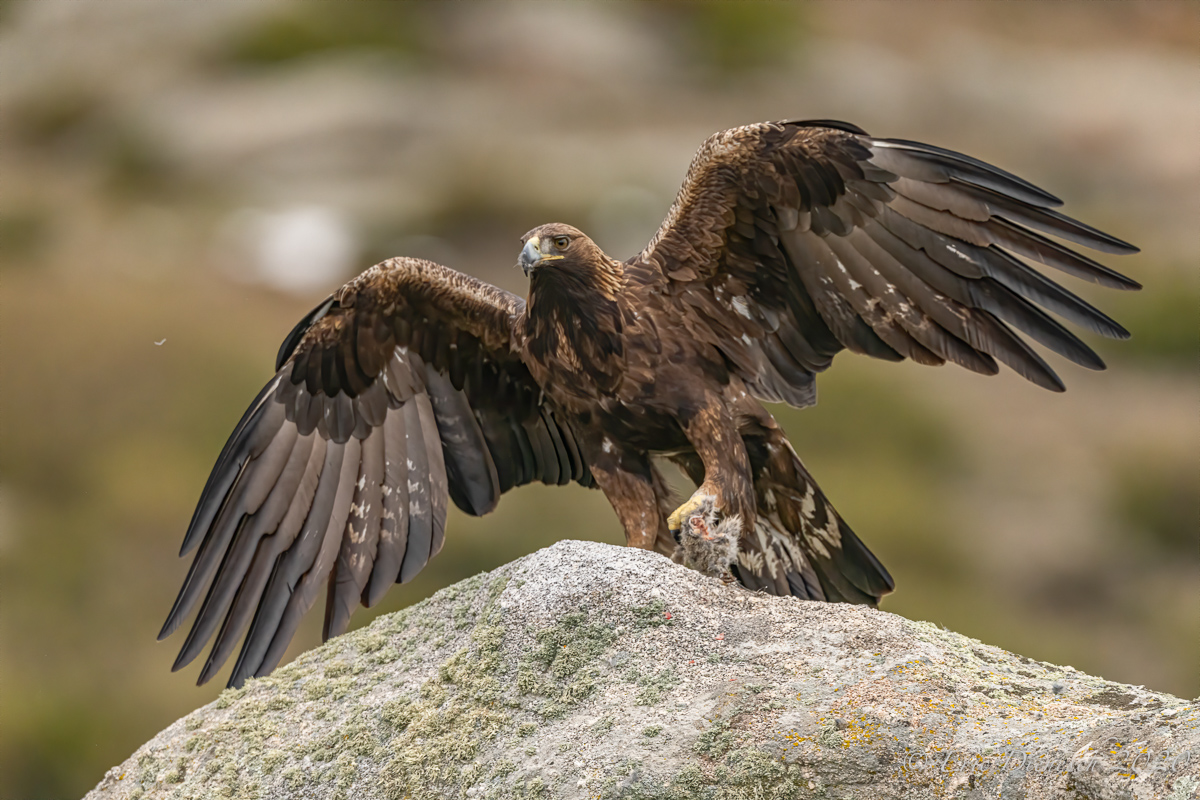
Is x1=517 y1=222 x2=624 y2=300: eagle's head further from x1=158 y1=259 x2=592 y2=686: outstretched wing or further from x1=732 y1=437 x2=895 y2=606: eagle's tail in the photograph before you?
x1=732 y1=437 x2=895 y2=606: eagle's tail

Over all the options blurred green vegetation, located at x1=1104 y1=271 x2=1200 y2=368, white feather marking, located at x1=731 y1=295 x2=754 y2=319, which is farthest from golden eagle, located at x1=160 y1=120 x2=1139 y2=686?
blurred green vegetation, located at x1=1104 y1=271 x2=1200 y2=368

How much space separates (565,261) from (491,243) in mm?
22734

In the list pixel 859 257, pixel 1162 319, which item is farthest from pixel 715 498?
pixel 1162 319

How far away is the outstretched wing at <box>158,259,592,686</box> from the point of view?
21.0 feet

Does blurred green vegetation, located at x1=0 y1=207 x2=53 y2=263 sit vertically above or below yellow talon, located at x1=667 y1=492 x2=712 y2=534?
above

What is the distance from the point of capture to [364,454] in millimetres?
6793

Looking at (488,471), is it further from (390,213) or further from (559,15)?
(559,15)

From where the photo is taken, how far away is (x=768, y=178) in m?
5.85

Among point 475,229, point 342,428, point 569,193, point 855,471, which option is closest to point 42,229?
point 475,229

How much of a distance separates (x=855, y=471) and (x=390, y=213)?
456 inches

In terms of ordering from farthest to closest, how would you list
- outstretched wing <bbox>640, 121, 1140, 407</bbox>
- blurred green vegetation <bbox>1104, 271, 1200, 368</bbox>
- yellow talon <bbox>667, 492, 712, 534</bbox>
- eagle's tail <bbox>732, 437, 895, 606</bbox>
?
blurred green vegetation <bbox>1104, 271, 1200, 368</bbox> < eagle's tail <bbox>732, 437, 895, 606</bbox> < yellow talon <bbox>667, 492, 712, 534</bbox> < outstretched wing <bbox>640, 121, 1140, 407</bbox>

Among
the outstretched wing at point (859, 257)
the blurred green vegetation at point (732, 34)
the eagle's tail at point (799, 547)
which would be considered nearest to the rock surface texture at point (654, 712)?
the eagle's tail at point (799, 547)

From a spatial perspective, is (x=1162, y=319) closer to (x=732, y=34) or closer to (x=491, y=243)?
(x=491, y=243)

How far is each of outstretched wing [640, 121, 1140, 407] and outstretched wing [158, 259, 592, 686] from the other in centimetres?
113
